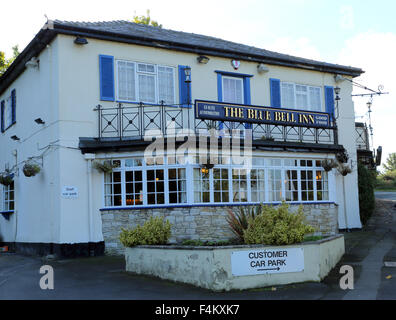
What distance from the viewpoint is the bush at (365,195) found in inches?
784

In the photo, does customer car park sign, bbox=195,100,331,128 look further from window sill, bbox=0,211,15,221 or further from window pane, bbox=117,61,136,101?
window sill, bbox=0,211,15,221

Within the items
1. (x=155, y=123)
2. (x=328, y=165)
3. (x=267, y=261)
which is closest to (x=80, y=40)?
(x=155, y=123)

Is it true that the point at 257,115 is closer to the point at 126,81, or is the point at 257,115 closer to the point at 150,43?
the point at 150,43

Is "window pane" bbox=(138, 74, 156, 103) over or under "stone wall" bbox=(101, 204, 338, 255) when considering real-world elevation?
over

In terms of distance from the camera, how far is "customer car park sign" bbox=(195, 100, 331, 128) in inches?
583

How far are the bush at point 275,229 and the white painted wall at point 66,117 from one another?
584cm

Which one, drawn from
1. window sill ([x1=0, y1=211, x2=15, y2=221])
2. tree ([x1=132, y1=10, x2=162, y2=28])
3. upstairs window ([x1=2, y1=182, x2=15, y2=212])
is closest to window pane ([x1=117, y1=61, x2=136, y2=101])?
upstairs window ([x1=2, y1=182, x2=15, y2=212])

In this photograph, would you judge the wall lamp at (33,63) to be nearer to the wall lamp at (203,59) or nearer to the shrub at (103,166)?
the shrub at (103,166)

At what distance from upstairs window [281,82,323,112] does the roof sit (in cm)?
74

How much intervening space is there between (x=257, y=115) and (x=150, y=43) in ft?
13.0

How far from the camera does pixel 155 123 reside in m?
15.4
